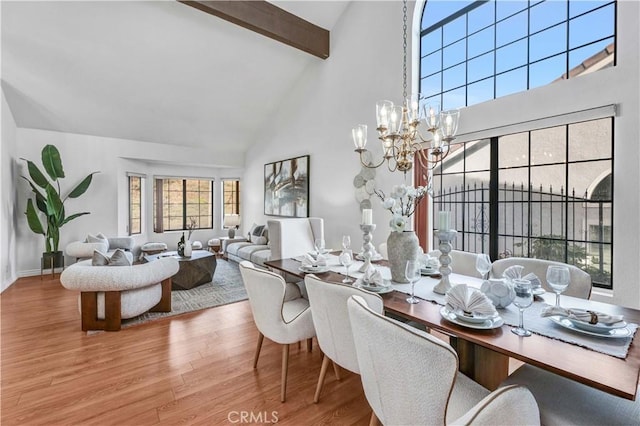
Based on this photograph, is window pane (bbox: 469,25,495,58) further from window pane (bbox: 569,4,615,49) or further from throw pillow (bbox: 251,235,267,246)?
throw pillow (bbox: 251,235,267,246)

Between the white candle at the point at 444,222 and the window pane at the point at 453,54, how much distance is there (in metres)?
2.63

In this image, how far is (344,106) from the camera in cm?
462

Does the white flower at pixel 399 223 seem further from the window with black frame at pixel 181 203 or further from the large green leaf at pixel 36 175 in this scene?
the window with black frame at pixel 181 203

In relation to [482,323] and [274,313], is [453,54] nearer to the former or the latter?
[482,323]

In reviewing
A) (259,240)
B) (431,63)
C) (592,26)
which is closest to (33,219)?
(259,240)

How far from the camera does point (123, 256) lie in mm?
3115

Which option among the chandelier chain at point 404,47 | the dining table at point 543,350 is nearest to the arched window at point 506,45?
the chandelier chain at point 404,47

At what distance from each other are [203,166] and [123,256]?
15.6 ft

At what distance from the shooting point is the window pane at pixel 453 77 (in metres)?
3.41

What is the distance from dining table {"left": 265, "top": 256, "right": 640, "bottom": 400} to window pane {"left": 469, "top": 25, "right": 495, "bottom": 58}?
2.81 m

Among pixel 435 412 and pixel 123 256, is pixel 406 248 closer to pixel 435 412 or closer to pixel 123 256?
pixel 435 412

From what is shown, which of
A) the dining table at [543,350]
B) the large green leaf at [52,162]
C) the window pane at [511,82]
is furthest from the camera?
the large green leaf at [52,162]

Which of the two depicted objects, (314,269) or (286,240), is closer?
(314,269)

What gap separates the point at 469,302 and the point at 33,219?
618cm
